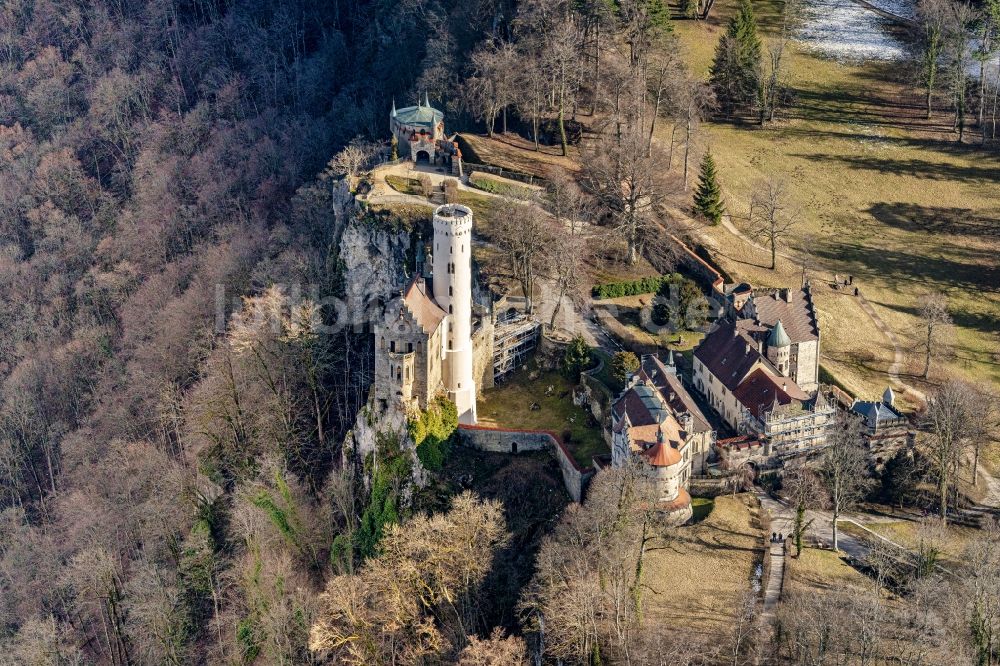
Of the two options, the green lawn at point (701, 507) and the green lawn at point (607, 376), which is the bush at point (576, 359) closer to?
the green lawn at point (607, 376)

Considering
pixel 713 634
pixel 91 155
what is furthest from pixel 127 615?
pixel 91 155

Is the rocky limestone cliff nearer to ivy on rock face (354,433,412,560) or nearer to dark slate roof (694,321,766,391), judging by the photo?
ivy on rock face (354,433,412,560)

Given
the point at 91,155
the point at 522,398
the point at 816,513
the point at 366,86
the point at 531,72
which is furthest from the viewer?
the point at 91,155

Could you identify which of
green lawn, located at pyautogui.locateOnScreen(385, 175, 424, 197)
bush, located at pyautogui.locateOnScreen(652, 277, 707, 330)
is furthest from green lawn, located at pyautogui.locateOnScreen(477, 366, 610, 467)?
green lawn, located at pyautogui.locateOnScreen(385, 175, 424, 197)

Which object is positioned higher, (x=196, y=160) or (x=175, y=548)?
(x=196, y=160)

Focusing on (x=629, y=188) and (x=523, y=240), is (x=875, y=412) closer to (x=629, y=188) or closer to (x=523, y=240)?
(x=523, y=240)

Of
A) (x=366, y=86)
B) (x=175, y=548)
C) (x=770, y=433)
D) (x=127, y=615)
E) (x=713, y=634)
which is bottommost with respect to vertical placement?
(x=127, y=615)

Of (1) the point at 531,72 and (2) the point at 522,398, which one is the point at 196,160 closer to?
(1) the point at 531,72
